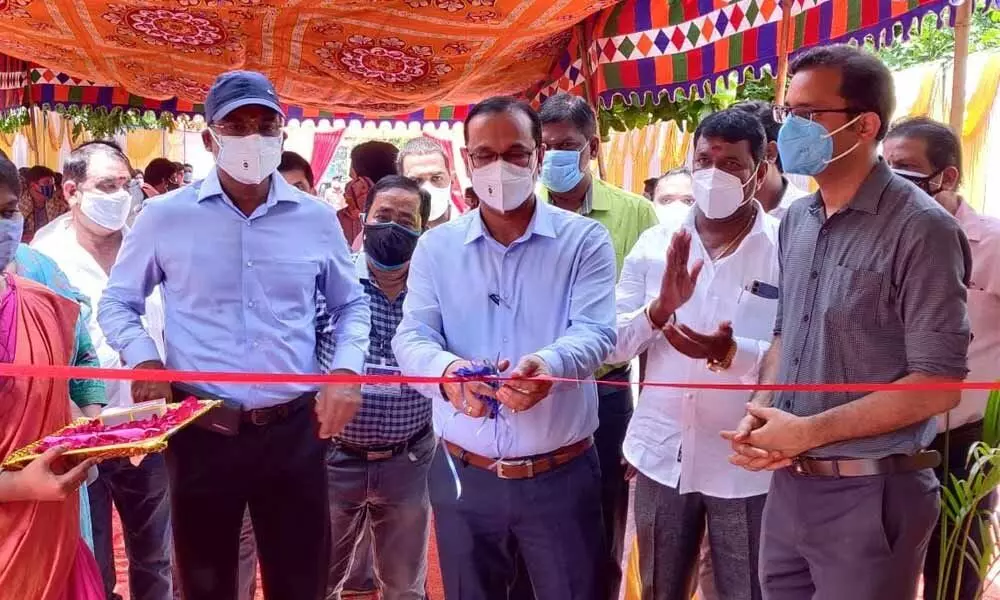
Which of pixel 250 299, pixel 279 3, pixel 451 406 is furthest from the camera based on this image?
pixel 279 3

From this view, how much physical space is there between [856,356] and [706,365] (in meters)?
0.74

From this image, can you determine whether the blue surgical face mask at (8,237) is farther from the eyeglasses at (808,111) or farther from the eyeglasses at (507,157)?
the eyeglasses at (808,111)

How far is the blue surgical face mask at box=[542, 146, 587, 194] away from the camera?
3637 mm

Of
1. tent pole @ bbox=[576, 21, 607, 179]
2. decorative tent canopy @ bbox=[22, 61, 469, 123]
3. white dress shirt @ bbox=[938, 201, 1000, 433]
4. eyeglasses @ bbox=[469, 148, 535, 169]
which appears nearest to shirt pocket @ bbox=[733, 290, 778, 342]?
eyeglasses @ bbox=[469, 148, 535, 169]

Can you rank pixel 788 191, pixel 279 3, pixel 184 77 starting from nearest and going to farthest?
1. pixel 788 191
2. pixel 279 3
3. pixel 184 77

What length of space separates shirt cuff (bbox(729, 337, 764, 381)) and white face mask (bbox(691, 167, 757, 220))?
0.45 metres

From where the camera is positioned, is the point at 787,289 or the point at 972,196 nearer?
the point at 787,289

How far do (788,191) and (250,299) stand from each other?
7.75 feet

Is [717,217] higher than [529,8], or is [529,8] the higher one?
[529,8]

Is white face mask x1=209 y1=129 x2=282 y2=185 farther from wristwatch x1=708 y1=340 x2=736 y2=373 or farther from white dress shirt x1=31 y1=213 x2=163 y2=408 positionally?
wristwatch x1=708 y1=340 x2=736 y2=373

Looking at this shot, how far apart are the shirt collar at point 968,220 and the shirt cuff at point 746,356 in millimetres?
1331

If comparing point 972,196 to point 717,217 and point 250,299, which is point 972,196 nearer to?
point 717,217

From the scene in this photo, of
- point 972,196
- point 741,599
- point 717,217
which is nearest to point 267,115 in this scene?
point 717,217

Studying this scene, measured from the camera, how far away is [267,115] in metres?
3.06
